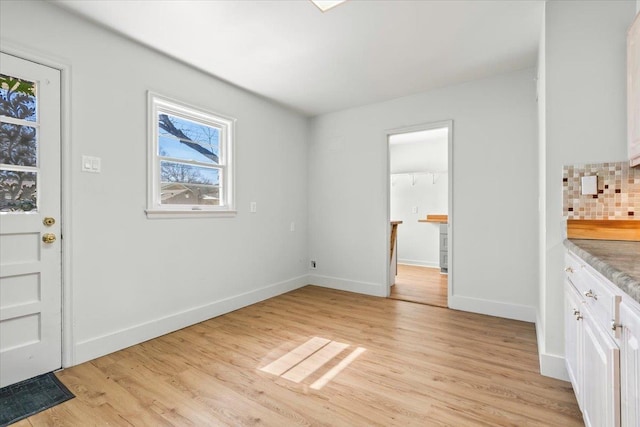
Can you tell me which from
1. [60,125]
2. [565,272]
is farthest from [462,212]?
[60,125]

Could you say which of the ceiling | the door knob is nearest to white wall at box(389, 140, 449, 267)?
the ceiling

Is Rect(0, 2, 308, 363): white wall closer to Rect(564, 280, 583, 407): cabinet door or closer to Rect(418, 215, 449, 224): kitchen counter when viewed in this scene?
Rect(564, 280, 583, 407): cabinet door

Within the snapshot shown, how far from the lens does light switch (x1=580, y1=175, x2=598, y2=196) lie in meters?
1.91

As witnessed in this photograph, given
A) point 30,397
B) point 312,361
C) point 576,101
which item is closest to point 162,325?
point 30,397

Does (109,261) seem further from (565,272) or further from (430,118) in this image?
(430,118)

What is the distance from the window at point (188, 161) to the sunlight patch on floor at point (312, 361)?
1.67m

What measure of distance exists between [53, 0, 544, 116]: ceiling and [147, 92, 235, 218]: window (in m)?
0.50

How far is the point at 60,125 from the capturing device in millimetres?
2178

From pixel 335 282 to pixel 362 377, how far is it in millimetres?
2406

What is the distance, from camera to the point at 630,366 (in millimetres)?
896

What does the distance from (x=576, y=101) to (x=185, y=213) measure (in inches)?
128

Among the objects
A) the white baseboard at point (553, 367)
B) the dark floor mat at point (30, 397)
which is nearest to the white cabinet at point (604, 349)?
the white baseboard at point (553, 367)

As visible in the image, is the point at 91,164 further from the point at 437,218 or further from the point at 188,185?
the point at 437,218

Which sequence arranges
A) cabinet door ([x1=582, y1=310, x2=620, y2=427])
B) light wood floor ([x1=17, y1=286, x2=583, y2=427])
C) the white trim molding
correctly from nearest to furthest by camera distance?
cabinet door ([x1=582, y1=310, x2=620, y2=427]), light wood floor ([x1=17, y1=286, x2=583, y2=427]), the white trim molding
